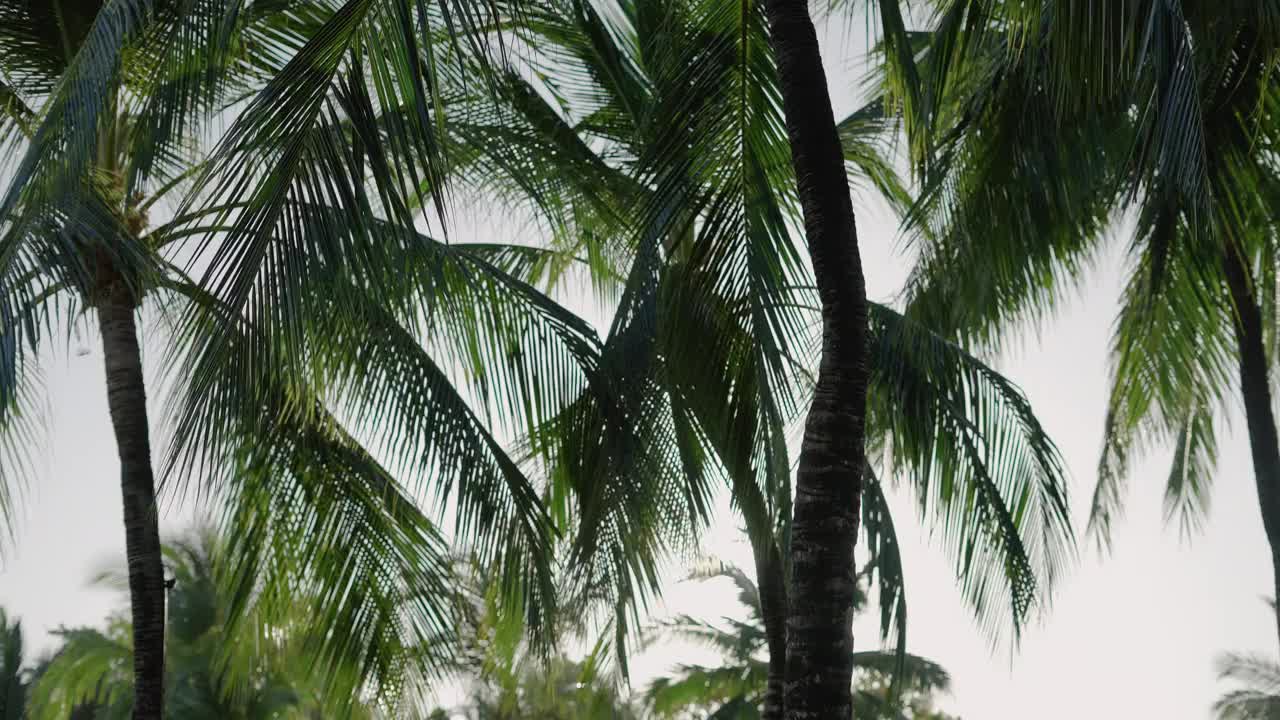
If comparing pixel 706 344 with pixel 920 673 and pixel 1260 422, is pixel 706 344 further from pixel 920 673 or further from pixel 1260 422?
pixel 920 673

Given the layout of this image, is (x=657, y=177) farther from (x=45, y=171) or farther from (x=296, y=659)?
(x=296, y=659)

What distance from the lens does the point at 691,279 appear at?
5988 millimetres

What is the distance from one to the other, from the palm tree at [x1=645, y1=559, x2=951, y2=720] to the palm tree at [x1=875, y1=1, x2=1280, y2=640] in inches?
461

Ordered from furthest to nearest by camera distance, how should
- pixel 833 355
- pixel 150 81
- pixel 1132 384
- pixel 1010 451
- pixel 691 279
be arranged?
1. pixel 1132 384
2. pixel 1010 451
3. pixel 150 81
4. pixel 691 279
5. pixel 833 355

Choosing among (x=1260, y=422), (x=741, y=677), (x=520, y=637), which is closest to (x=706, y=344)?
(x=520, y=637)

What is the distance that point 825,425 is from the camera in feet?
12.8

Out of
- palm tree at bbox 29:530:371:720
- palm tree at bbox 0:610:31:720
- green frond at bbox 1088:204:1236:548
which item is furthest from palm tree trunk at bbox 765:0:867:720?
palm tree at bbox 0:610:31:720

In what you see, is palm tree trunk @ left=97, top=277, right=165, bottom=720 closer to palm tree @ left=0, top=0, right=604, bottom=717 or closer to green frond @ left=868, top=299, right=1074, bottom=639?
palm tree @ left=0, top=0, right=604, bottom=717

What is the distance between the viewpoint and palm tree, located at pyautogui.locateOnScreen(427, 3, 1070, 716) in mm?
5941

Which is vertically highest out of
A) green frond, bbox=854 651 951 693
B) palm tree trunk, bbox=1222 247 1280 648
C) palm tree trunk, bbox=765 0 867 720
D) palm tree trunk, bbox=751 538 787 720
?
green frond, bbox=854 651 951 693

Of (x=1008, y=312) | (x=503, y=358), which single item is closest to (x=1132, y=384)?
(x=1008, y=312)

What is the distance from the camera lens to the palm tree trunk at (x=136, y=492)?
6965 millimetres

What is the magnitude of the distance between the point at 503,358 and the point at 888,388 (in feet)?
8.41

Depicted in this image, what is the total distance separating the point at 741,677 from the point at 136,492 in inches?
594
